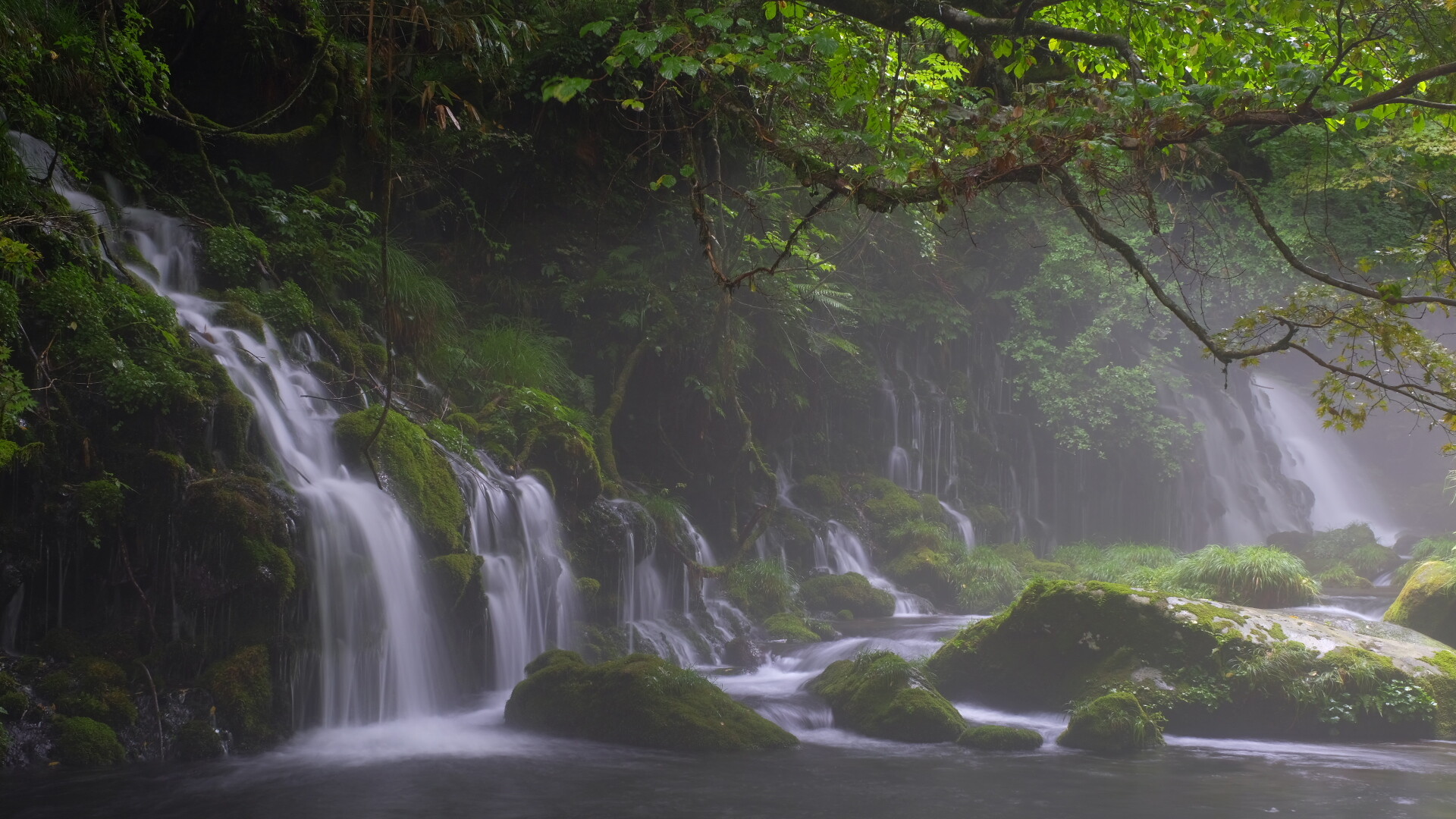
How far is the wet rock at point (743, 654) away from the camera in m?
11.7

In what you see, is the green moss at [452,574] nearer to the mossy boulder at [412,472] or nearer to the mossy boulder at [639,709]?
the mossy boulder at [412,472]

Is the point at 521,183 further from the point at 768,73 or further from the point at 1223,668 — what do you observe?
the point at 1223,668

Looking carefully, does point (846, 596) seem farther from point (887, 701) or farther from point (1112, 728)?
point (1112, 728)

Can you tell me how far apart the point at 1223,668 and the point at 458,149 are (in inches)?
384

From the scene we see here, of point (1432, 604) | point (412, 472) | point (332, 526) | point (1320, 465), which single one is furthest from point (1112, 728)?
point (1320, 465)

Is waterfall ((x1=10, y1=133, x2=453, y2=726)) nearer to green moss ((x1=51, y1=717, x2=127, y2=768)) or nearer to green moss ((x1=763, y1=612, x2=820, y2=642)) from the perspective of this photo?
green moss ((x1=51, y1=717, x2=127, y2=768))

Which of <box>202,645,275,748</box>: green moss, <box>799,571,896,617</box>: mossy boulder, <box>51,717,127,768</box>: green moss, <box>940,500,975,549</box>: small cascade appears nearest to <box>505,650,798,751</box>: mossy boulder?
<box>202,645,275,748</box>: green moss

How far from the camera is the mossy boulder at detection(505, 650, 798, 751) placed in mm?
8414

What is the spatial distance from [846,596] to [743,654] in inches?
141

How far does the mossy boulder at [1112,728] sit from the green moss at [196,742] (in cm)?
680

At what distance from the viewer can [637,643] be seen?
11.5 metres

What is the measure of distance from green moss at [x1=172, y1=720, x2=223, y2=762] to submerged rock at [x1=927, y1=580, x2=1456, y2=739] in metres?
6.72

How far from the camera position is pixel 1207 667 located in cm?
953

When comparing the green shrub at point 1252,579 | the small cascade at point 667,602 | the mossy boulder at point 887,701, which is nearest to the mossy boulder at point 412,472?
the small cascade at point 667,602
